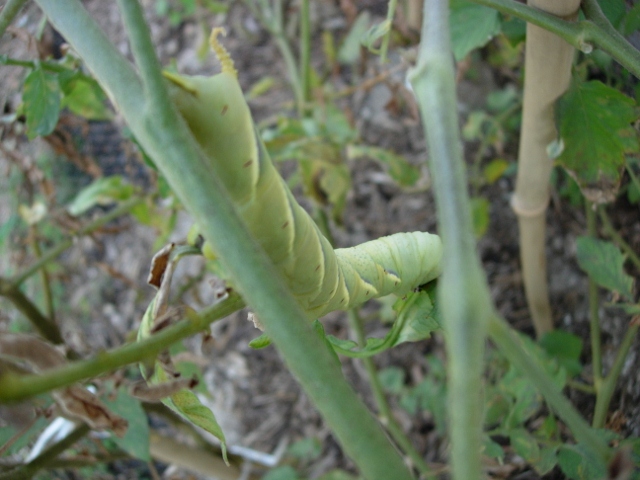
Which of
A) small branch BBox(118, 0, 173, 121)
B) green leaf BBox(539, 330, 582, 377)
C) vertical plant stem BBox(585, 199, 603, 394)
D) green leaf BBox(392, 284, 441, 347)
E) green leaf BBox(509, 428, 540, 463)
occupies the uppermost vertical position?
small branch BBox(118, 0, 173, 121)

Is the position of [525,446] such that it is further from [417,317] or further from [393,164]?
[393,164]

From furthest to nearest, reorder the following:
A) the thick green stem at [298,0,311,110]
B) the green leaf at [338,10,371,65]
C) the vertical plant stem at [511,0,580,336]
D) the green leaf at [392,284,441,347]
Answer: the green leaf at [338,10,371,65]
the thick green stem at [298,0,311,110]
the vertical plant stem at [511,0,580,336]
the green leaf at [392,284,441,347]

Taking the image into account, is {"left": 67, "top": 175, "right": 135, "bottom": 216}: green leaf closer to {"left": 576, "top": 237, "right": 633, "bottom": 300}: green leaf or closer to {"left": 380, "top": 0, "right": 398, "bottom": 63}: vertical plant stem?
{"left": 380, "top": 0, "right": 398, "bottom": 63}: vertical plant stem

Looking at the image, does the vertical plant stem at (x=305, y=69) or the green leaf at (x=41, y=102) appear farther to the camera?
the vertical plant stem at (x=305, y=69)

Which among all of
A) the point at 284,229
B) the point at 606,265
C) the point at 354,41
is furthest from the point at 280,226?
the point at 354,41

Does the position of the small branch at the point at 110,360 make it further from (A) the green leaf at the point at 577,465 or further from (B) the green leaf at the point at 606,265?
(B) the green leaf at the point at 606,265

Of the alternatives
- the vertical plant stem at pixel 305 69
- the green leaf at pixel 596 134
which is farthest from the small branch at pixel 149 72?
the vertical plant stem at pixel 305 69

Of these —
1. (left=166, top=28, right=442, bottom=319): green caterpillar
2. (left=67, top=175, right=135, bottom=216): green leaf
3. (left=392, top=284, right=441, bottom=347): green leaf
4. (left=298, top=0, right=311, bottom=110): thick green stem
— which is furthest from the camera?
(left=298, top=0, right=311, bottom=110): thick green stem

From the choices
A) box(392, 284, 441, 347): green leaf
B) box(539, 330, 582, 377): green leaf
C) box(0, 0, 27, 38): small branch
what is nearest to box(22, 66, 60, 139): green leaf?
box(0, 0, 27, 38): small branch
